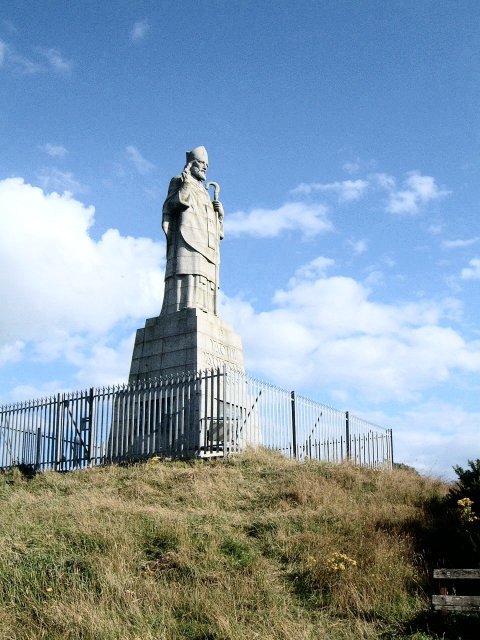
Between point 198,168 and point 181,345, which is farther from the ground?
point 198,168

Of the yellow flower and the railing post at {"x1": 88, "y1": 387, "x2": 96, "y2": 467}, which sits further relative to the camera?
the railing post at {"x1": 88, "y1": 387, "x2": 96, "y2": 467}

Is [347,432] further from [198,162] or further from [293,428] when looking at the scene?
[198,162]

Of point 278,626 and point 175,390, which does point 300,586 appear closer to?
point 278,626

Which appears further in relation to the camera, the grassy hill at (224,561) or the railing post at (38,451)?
the railing post at (38,451)

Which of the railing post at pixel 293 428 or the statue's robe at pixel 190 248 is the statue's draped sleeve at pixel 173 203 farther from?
the railing post at pixel 293 428

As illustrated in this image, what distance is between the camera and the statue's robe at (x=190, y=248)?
18.0m

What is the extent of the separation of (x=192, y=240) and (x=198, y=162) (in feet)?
8.30

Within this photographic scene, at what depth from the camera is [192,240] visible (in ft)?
60.4

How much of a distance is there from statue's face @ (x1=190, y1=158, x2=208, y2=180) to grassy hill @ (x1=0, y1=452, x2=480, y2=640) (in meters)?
9.79

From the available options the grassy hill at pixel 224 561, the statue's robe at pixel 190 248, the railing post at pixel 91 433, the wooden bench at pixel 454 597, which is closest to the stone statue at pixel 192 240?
the statue's robe at pixel 190 248

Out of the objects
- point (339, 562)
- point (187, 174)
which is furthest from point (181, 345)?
point (339, 562)

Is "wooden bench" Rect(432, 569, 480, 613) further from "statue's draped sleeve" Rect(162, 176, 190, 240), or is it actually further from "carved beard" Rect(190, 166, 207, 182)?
"carved beard" Rect(190, 166, 207, 182)

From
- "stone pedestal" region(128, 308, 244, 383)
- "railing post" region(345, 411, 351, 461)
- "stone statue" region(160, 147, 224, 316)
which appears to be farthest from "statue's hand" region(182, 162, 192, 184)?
"railing post" region(345, 411, 351, 461)

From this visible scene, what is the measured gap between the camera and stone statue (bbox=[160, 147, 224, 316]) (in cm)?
1800
